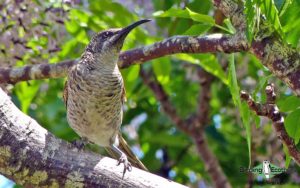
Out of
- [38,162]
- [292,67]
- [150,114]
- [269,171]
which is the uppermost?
[292,67]

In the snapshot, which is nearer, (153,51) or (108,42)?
(153,51)

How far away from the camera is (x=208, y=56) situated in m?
4.86

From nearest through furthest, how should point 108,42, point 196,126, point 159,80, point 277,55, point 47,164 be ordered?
point 47,164 < point 277,55 < point 108,42 < point 159,80 < point 196,126

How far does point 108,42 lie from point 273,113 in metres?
1.56

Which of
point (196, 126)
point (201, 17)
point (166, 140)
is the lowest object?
point (166, 140)

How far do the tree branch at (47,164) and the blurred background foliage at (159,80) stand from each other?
2.55 feet

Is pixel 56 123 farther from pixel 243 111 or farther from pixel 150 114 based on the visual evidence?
pixel 243 111

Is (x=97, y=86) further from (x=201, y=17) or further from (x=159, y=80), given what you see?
(x=201, y=17)

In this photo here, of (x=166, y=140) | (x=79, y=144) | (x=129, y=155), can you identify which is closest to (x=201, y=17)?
(x=79, y=144)

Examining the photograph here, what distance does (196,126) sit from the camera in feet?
19.7

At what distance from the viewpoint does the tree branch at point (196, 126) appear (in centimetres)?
580

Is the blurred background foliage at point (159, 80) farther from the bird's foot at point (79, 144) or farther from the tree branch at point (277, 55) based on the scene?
the bird's foot at point (79, 144)

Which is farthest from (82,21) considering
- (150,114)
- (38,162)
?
(38,162)

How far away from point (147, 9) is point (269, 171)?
9.18ft
